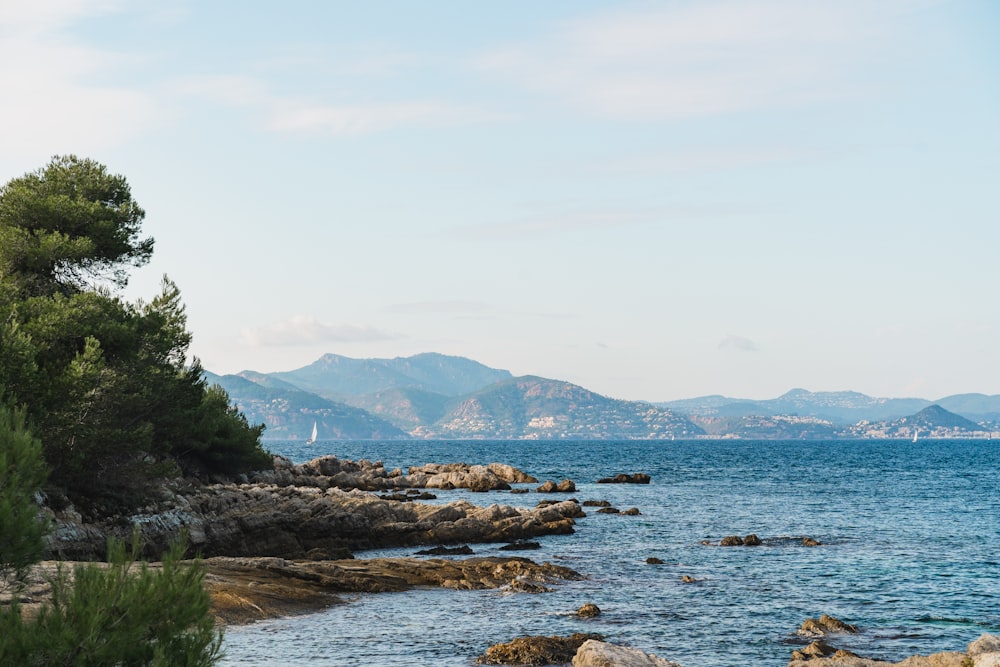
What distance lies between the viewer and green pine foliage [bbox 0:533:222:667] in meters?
10.4

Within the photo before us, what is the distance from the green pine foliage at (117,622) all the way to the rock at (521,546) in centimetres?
3590

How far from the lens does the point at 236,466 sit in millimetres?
69312

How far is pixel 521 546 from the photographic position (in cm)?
4731

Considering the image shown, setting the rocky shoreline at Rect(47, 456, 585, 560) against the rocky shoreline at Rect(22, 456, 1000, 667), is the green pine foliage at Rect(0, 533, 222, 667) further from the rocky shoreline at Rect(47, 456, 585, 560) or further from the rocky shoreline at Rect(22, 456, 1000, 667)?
the rocky shoreline at Rect(47, 456, 585, 560)

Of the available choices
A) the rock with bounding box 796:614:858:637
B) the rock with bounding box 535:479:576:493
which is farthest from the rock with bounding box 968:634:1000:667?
the rock with bounding box 535:479:576:493

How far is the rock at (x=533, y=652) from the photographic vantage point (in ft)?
75.5

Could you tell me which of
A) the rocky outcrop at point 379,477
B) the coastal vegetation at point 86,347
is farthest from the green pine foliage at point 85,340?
the rocky outcrop at point 379,477

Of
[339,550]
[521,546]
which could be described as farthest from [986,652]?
[521,546]

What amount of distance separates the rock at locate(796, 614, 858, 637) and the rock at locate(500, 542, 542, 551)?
19.7 metres

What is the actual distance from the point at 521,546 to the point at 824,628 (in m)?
20.9

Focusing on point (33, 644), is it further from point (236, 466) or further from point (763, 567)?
point (236, 466)

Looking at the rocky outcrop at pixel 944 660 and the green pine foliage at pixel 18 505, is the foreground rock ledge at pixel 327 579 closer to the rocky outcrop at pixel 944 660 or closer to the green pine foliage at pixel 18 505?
the rocky outcrop at pixel 944 660

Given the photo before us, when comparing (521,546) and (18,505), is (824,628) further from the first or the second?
(18,505)

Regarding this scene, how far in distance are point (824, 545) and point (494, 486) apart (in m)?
44.7
